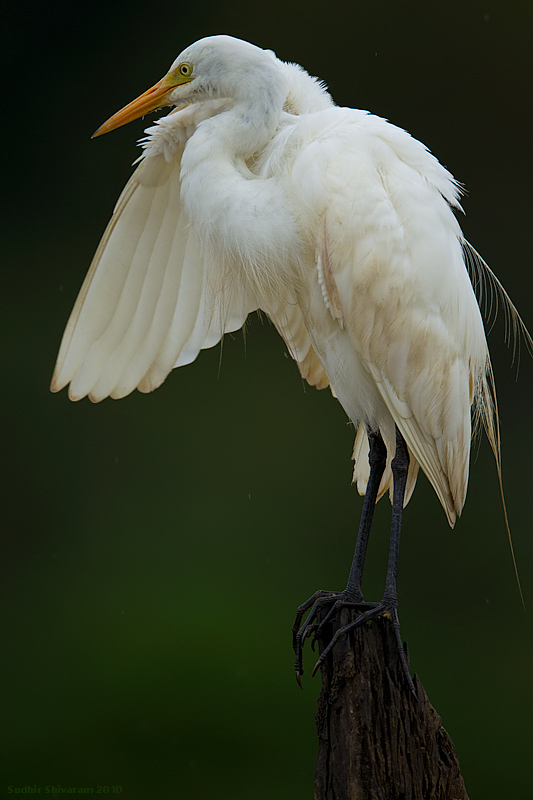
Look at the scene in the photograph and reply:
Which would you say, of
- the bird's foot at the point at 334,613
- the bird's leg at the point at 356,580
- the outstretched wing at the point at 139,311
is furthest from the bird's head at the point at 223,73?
the bird's foot at the point at 334,613

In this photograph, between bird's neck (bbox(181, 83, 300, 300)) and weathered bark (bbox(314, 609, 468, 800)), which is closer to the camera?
weathered bark (bbox(314, 609, 468, 800))

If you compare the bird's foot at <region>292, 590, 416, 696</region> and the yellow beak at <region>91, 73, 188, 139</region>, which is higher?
the yellow beak at <region>91, 73, 188, 139</region>

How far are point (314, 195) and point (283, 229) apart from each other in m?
0.07

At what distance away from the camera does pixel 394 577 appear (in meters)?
1.39

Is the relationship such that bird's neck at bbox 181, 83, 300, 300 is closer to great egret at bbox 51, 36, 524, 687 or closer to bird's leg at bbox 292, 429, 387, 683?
great egret at bbox 51, 36, 524, 687

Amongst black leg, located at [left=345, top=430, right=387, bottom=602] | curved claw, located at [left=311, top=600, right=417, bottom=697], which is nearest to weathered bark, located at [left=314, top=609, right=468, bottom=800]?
curved claw, located at [left=311, top=600, right=417, bottom=697]

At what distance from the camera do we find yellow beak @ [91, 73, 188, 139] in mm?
1469

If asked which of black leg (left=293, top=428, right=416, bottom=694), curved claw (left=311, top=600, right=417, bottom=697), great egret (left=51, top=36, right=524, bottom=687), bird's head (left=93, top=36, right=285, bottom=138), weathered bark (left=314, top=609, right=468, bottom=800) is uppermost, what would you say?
bird's head (left=93, top=36, right=285, bottom=138)

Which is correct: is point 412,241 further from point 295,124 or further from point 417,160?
point 295,124

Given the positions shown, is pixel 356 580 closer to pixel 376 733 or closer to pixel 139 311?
pixel 376 733

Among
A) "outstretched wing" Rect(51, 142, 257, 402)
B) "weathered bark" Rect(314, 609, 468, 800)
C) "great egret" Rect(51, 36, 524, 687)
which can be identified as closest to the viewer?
"weathered bark" Rect(314, 609, 468, 800)

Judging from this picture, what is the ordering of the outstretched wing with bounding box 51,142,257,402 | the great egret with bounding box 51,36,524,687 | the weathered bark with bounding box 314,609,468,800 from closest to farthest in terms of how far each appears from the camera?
the weathered bark with bounding box 314,609,468,800 < the great egret with bounding box 51,36,524,687 < the outstretched wing with bounding box 51,142,257,402

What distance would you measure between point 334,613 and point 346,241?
54cm

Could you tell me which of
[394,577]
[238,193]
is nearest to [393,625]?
[394,577]
